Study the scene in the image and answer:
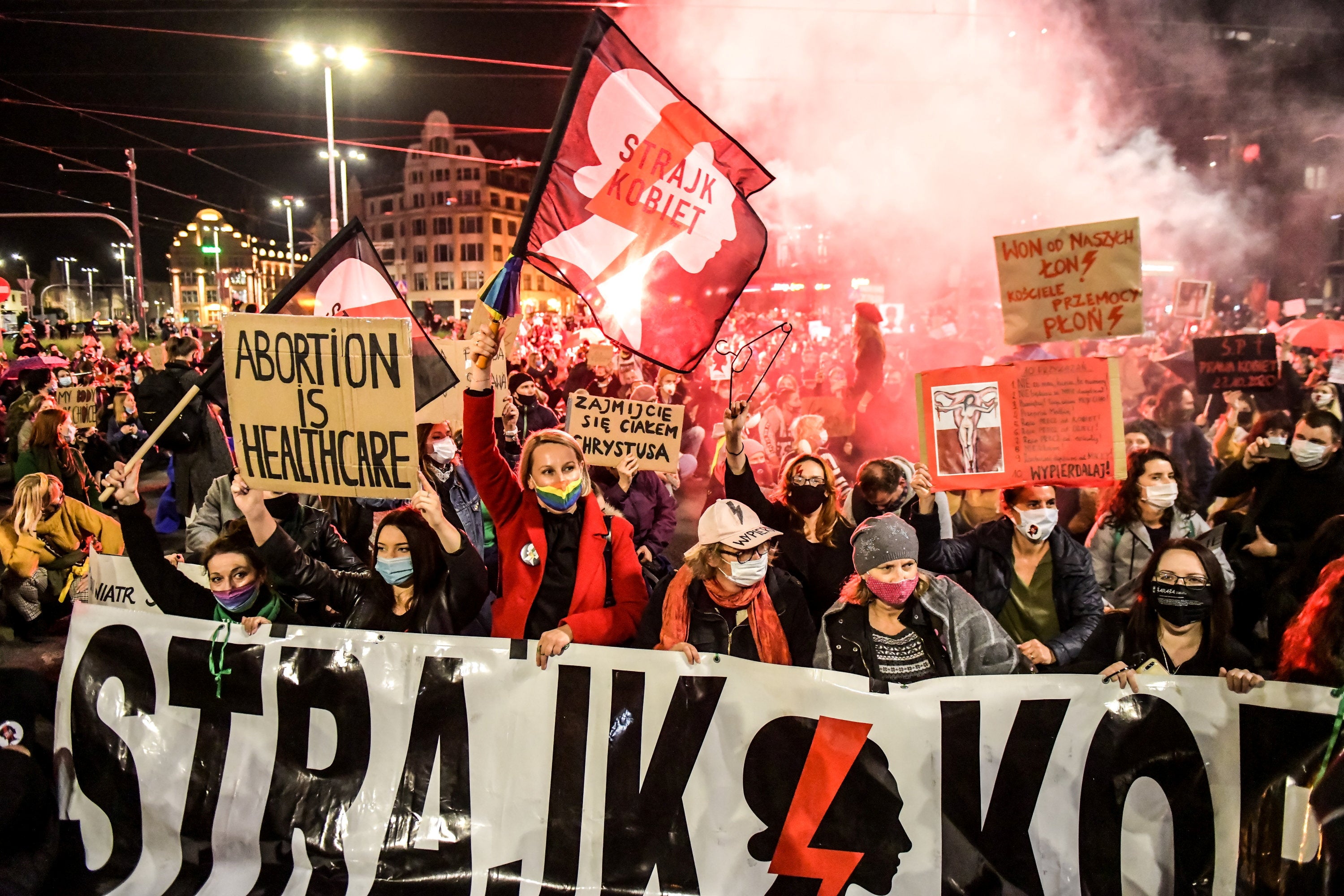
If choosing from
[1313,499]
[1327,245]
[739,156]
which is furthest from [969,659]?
[1327,245]

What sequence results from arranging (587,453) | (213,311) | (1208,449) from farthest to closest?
(213,311) → (1208,449) → (587,453)

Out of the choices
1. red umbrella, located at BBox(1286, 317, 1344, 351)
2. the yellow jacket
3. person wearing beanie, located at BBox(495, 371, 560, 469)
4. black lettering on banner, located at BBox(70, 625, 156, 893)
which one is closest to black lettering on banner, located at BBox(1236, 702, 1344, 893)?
black lettering on banner, located at BBox(70, 625, 156, 893)

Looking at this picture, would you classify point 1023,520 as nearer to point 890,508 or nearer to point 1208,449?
point 890,508

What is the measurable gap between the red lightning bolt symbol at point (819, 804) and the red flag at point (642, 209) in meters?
1.72

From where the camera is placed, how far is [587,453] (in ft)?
20.7

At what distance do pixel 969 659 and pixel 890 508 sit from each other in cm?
140

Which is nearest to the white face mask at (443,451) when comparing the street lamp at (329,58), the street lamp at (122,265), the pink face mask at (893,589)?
the pink face mask at (893,589)

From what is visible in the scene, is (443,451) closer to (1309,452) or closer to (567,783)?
(567,783)

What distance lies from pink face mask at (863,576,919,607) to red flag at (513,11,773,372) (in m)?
1.34

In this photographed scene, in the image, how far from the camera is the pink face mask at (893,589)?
3.37 meters

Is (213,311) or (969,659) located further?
(213,311)

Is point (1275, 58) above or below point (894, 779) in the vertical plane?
above

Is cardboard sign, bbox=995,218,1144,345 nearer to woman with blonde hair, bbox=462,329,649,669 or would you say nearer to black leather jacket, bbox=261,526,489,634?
woman with blonde hair, bbox=462,329,649,669

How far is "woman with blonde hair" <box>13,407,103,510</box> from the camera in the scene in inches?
297
